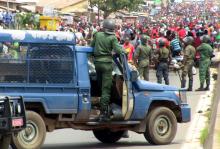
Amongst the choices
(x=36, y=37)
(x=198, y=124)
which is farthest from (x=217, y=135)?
(x=198, y=124)

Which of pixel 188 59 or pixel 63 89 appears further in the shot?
pixel 188 59

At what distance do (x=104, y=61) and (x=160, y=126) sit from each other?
66.2 inches

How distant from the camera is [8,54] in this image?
11.6 m

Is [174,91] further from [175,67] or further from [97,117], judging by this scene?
[175,67]

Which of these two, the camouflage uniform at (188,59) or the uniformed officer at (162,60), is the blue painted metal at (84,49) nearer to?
the uniformed officer at (162,60)

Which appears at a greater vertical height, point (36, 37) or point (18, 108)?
point (36, 37)

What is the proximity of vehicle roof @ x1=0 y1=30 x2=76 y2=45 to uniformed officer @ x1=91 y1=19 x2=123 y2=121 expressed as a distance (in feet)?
1.67

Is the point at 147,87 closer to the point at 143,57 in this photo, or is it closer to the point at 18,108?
the point at 18,108

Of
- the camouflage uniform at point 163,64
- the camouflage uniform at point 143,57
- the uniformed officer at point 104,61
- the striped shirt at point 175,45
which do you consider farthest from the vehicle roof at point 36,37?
the striped shirt at point 175,45

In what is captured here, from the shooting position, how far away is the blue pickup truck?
37.7ft

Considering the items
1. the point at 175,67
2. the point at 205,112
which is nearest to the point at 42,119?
the point at 205,112

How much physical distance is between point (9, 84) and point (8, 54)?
48 centimetres

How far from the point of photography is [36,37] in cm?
1168

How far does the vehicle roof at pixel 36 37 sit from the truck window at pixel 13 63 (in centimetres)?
10
